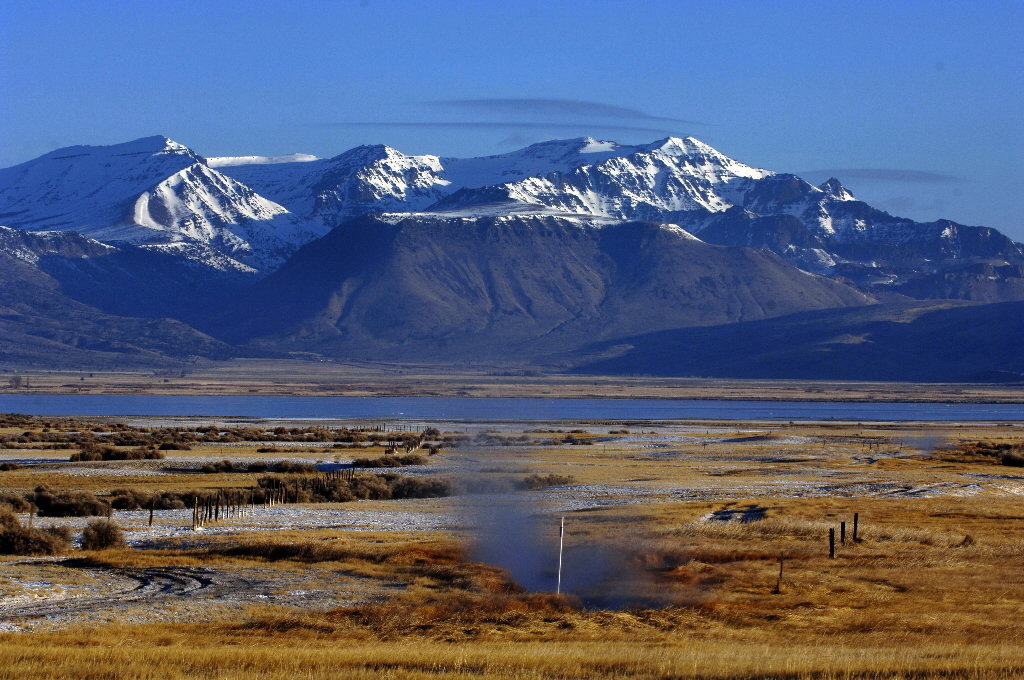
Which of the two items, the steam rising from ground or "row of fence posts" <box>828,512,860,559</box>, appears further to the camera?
"row of fence posts" <box>828,512,860,559</box>

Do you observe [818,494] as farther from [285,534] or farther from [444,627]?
[444,627]

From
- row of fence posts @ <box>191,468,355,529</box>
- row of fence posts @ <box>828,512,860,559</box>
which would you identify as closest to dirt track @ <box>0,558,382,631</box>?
row of fence posts @ <box>191,468,355,529</box>

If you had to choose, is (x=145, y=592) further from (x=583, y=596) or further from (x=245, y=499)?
(x=245, y=499)

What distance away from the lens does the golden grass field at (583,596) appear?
2084 centimetres

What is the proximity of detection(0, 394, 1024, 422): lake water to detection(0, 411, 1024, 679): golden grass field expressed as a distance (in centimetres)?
7493

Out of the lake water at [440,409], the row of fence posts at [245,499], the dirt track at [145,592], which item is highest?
the dirt track at [145,592]

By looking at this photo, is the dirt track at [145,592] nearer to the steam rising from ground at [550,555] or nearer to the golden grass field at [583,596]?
the golden grass field at [583,596]

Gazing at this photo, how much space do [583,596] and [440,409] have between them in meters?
117

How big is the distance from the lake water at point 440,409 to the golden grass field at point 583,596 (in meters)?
74.9

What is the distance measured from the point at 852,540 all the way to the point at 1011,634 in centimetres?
1272

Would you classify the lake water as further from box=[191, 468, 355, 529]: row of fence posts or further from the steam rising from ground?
the steam rising from ground

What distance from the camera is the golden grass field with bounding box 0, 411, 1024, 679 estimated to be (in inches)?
821

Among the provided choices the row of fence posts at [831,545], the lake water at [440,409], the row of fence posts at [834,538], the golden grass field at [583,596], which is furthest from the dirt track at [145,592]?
the lake water at [440,409]

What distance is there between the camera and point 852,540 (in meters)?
37.5
